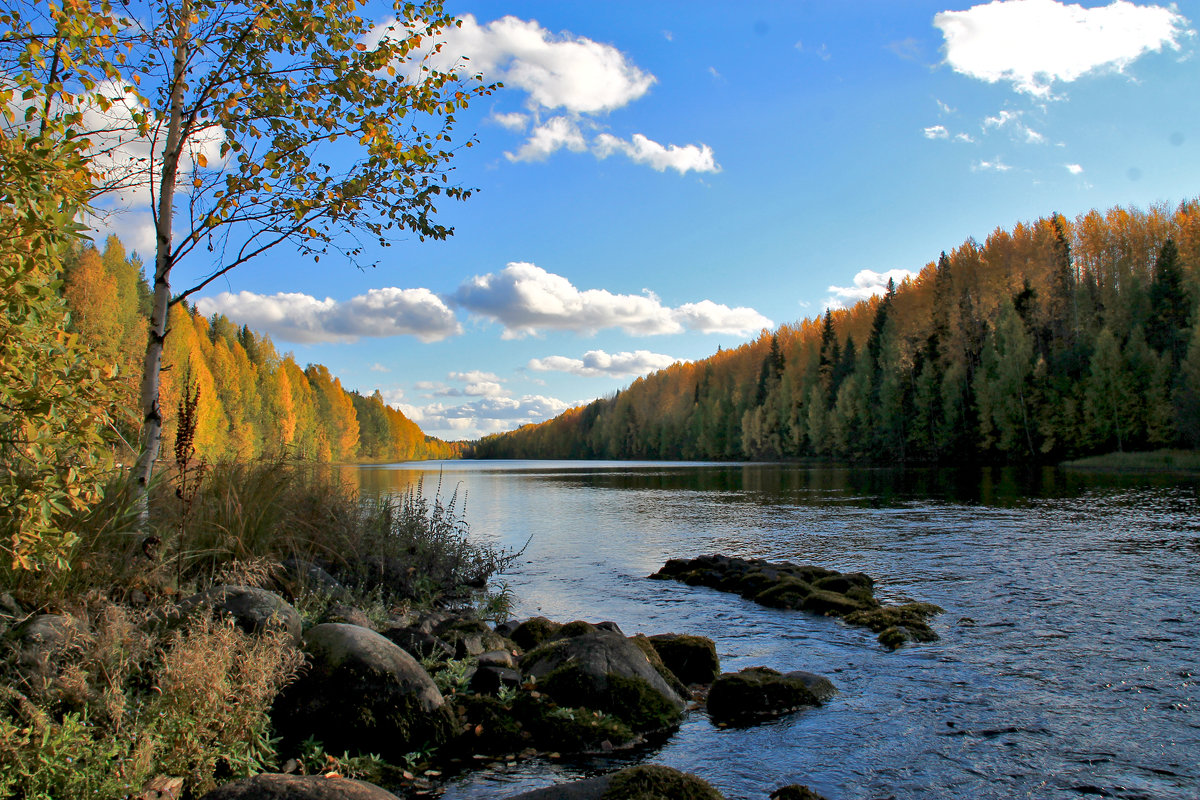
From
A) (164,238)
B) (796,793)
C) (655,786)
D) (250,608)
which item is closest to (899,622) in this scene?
(796,793)

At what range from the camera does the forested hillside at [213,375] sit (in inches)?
484

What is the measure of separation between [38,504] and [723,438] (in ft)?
359

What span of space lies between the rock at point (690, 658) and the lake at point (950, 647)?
22.5 inches

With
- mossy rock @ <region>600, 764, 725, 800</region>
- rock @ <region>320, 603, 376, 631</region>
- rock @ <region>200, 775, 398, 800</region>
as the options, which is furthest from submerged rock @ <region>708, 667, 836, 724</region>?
rock @ <region>200, 775, 398, 800</region>

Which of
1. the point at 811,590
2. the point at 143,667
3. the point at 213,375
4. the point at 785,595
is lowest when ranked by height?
the point at 785,595

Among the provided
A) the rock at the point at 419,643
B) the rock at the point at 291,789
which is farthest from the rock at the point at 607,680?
the rock at the point at 291,789

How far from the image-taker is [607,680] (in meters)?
6.38

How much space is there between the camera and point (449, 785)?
5000 mm

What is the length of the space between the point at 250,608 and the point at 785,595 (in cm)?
879

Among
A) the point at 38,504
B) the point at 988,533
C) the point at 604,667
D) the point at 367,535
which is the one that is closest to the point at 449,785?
the point at 604,667

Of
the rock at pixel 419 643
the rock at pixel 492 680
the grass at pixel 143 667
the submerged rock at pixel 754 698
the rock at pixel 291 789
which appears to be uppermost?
the grass at pixel 143 667

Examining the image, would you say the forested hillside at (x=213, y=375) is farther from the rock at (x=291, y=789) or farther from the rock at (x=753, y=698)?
the rock at (x=753, y=698)

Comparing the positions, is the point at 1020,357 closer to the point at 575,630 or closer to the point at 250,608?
the point at 575,630

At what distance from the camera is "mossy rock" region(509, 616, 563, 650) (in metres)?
8.38
